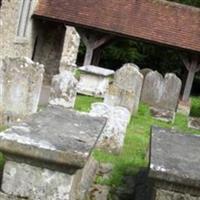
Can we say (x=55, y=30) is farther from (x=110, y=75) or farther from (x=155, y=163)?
(x=155, y=163)

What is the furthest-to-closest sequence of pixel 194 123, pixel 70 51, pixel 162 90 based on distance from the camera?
pixel 70 51 < pixel 162 90 < pixel 194 123

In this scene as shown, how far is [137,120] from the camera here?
12.6 meters

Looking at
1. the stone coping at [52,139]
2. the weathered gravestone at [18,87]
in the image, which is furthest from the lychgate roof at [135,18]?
the stone coping at [52,139]

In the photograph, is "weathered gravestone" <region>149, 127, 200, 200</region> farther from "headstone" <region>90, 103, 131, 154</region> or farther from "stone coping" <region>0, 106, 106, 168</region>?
"headstone" <region>90, 103, 131, 154</region>

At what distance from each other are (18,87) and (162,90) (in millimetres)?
6488

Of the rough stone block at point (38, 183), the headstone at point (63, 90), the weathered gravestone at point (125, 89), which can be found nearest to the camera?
the rough stone block at point (38, 183)

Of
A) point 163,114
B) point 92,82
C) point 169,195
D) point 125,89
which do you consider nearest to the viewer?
point 169,195

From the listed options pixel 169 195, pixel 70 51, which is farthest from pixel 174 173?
pixel 70 51

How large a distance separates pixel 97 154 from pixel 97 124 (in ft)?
5.88

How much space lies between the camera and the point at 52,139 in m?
4.59

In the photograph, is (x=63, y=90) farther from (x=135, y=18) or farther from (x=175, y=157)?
(x=135, y=18)

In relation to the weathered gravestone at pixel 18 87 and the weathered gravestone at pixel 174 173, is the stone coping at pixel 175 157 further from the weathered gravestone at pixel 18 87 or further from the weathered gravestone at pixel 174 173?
the weathered gravestone at pixel 18 87

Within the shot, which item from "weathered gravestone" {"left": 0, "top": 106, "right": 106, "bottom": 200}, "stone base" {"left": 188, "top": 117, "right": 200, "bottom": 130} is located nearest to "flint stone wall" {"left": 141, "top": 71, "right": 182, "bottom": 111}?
"stone base" {"left": 188, "top": 117, "right": 200, "bottom": 130}

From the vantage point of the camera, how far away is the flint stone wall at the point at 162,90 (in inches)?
579
